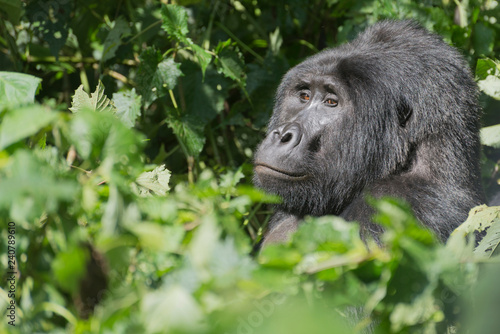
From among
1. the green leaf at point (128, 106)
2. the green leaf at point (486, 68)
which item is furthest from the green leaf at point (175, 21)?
the green leaf at point (486, 68)

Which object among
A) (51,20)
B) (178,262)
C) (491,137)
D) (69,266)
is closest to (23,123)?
(69,266)

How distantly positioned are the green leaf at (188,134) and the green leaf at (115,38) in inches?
24.3

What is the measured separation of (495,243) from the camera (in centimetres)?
208

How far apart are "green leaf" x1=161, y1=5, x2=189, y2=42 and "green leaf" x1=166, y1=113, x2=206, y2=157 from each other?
50cm

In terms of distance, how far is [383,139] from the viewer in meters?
2.72

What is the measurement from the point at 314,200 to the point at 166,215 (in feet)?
5.39

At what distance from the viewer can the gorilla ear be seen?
2711mm

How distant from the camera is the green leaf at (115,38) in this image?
3699 mm


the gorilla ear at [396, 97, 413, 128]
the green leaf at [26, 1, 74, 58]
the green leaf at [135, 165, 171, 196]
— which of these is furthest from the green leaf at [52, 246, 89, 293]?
the green leaf at [26, 1, 74, 58]

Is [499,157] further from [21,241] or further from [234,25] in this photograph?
[21,241]

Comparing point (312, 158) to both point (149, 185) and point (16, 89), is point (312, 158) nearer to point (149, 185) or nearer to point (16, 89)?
point (149, 185)

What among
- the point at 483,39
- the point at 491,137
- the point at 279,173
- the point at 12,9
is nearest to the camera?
the point at 279,173

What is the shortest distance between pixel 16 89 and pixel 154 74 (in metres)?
1.35

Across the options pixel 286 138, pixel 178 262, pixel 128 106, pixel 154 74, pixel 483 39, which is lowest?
pixel 128 106
